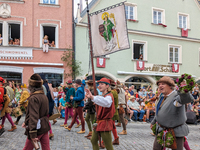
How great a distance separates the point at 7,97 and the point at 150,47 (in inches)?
579

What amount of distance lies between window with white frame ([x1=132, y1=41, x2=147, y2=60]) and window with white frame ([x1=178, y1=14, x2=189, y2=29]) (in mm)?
4623

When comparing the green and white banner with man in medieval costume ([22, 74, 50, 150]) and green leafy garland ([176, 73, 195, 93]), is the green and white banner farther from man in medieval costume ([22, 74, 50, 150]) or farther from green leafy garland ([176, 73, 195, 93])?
green leafy garland ([176, 73, 195, 93])

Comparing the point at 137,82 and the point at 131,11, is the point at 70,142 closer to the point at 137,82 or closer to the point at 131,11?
the point at 137,82

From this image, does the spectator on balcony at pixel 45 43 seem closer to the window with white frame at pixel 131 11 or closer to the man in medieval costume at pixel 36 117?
the window with white frame at pixel 131 11

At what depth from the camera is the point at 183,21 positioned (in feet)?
72.1

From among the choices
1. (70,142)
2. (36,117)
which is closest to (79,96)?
(70,142)

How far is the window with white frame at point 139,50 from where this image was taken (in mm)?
19562

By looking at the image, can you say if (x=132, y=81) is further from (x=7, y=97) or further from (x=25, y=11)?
(x=7, y=97)

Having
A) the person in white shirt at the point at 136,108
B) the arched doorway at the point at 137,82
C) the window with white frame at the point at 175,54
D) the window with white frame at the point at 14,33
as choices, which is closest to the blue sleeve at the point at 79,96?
the person in white shirt at the point at 136,108

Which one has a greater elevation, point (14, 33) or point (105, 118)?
point (14, 33)

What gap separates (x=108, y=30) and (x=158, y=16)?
16745 millimetres

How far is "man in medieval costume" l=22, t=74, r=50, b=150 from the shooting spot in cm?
362

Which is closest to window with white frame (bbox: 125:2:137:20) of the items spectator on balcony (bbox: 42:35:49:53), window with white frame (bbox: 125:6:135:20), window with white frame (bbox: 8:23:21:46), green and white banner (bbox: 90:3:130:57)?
window with white frame (bbox: 125:6:135:20)

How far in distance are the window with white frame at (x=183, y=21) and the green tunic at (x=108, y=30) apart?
59.5ft
